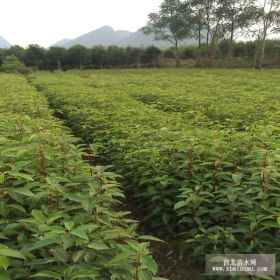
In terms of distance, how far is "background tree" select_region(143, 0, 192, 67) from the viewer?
182 feet

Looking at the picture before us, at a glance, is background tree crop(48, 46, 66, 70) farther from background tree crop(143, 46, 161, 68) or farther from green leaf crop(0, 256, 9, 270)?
green leaf crop(0, 256, 9, 270)

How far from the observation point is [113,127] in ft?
25.9

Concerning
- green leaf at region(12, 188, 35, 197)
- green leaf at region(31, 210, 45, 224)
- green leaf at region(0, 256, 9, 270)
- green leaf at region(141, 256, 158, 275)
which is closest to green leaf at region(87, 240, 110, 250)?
green leaf at region(141, 256, 158, 275)

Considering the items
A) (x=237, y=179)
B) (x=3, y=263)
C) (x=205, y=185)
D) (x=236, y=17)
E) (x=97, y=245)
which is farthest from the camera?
(x=236, y=17)

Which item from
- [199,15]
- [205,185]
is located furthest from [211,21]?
[205,185]

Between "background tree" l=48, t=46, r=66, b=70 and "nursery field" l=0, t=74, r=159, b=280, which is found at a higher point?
"nursery field" l=0, t=74, r=159, b=280

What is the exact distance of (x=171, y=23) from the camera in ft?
185

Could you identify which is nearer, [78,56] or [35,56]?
[35,56]

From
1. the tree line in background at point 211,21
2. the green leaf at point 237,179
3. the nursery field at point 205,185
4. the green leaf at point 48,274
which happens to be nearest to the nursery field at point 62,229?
the green leaf at point 48,274

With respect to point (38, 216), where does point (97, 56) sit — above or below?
below

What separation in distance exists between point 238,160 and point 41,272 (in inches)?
132

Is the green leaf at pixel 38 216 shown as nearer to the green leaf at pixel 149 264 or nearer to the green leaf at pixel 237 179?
the green leaf at pixel 149 264

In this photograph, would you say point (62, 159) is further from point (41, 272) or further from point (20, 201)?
point (41, 272)

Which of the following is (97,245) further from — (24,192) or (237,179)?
(237,179)
